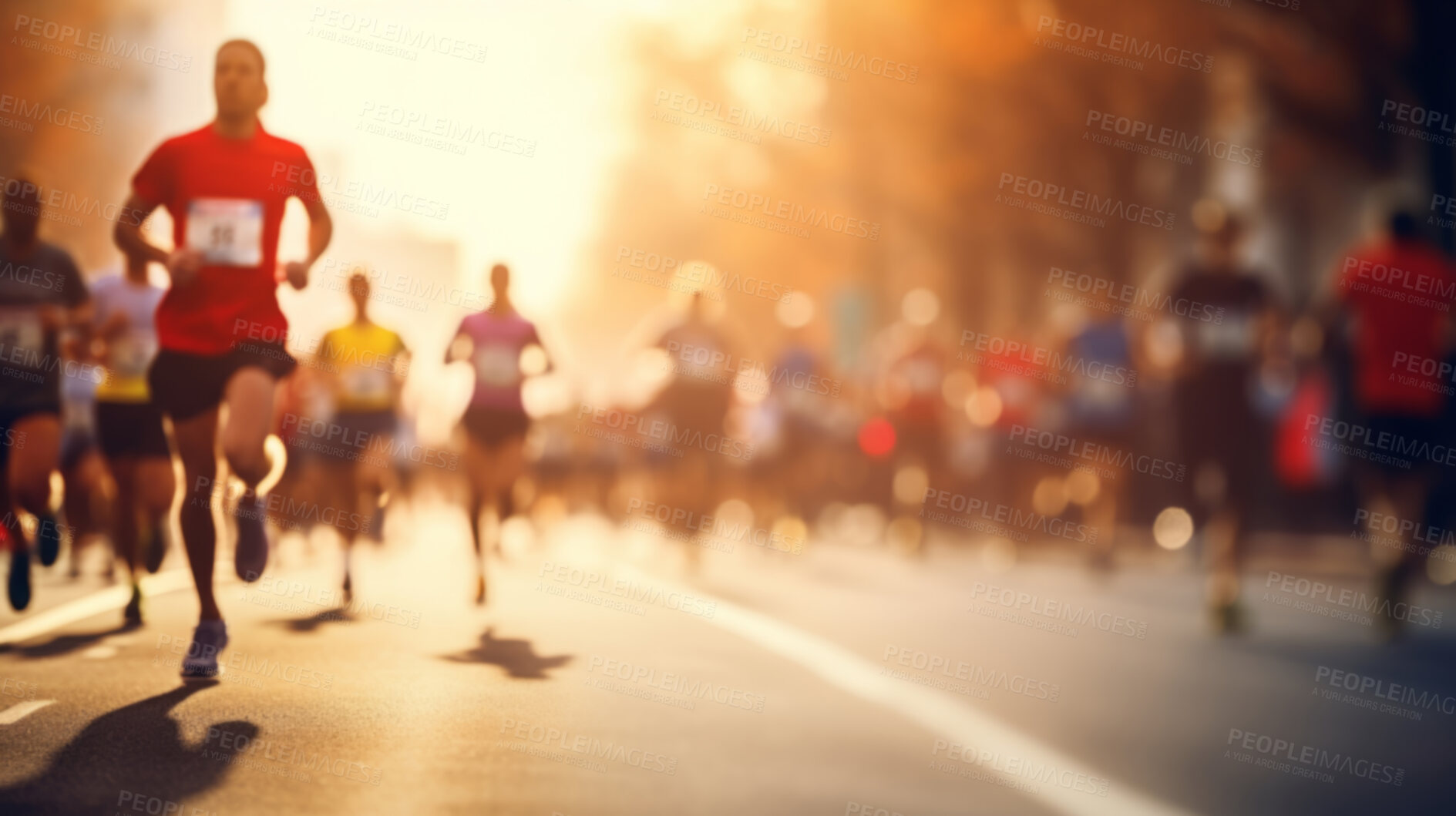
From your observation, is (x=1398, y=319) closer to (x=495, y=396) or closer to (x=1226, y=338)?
(x=1226, y=338)

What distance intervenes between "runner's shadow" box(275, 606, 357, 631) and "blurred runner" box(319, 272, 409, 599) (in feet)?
6.79

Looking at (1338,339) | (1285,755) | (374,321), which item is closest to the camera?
(1285,755)

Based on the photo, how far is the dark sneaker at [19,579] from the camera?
1022 cm

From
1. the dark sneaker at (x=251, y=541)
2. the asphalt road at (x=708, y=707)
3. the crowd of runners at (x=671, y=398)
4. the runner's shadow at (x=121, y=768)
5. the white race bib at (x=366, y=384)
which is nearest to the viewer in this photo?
the runner's shadow at (x=121, y=768)

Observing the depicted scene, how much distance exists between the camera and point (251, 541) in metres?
8.15

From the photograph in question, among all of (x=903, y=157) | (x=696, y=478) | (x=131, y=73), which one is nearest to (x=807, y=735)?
(x=696, y=478)

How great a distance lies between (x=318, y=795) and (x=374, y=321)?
845cm

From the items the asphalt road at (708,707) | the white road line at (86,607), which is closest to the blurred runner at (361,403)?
the asphalt road at (708,707)

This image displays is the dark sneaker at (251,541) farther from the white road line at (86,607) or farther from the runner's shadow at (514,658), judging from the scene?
the runner's shadow at (514,658)

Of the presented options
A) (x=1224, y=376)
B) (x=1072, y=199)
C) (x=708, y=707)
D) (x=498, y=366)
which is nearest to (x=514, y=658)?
(x=708, y=707)

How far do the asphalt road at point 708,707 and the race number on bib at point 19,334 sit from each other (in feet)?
4.21

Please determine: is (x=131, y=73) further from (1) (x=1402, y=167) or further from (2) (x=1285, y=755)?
(2) (x=1285, y=755)

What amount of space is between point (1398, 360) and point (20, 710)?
797 cm

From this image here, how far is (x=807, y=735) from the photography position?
7.99 m
